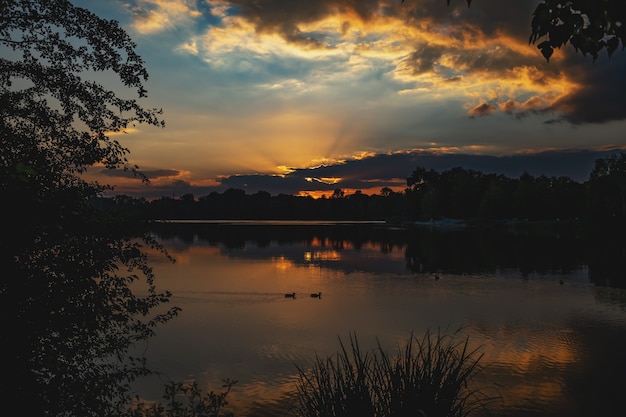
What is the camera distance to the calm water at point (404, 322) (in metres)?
15.8

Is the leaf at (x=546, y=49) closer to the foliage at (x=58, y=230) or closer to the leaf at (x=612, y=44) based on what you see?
the leaf at (x=612, y=44)

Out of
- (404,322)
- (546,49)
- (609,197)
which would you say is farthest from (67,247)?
(609,197)

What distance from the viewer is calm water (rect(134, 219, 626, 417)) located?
15758mm

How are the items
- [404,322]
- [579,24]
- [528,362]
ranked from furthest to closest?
[404,322]
[528,362]
[579,24]

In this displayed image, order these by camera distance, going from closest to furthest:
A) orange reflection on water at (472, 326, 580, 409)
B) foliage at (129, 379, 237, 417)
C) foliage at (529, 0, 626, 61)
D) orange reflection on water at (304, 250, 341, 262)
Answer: foliage at (529, 0, 626, 61) < foliage at (129, 379, 237, 417) < orange reflection on water at (472, 326, 580, 409) < orange reflection on water at (304, 250, 341, 262)

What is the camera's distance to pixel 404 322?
2520cm

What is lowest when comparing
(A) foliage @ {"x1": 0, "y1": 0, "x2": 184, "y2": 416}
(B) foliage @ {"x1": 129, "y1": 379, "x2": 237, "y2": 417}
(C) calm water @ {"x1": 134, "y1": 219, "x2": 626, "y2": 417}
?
(C) calm water @ {"x1": 134, "y1": 219, "x2": 626, "y2": 417}

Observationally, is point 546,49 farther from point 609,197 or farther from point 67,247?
point 609,197

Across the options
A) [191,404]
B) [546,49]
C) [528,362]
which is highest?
[546,49]

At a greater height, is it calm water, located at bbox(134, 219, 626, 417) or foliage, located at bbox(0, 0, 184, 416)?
foliage, located at bbox(0, 0, 184, 416)

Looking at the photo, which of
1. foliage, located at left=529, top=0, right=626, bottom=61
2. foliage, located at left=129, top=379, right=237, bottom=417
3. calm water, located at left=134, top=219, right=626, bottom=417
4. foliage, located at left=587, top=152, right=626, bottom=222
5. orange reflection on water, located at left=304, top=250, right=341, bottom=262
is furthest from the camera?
foliage, located at left=587, top=152, right=626, bottom=222

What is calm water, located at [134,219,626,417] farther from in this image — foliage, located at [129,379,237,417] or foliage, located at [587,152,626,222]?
foliage, located at [587,152,626,222]

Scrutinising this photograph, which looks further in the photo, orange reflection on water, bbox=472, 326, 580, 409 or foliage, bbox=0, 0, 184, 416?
orange reflection on water, bbox=472, 326, 580, 409

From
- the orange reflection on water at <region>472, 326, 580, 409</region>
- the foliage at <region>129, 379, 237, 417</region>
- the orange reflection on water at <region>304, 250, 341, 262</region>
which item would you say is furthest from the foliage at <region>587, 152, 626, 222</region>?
the foliage at <region>129, 379, 237, 417</region>
